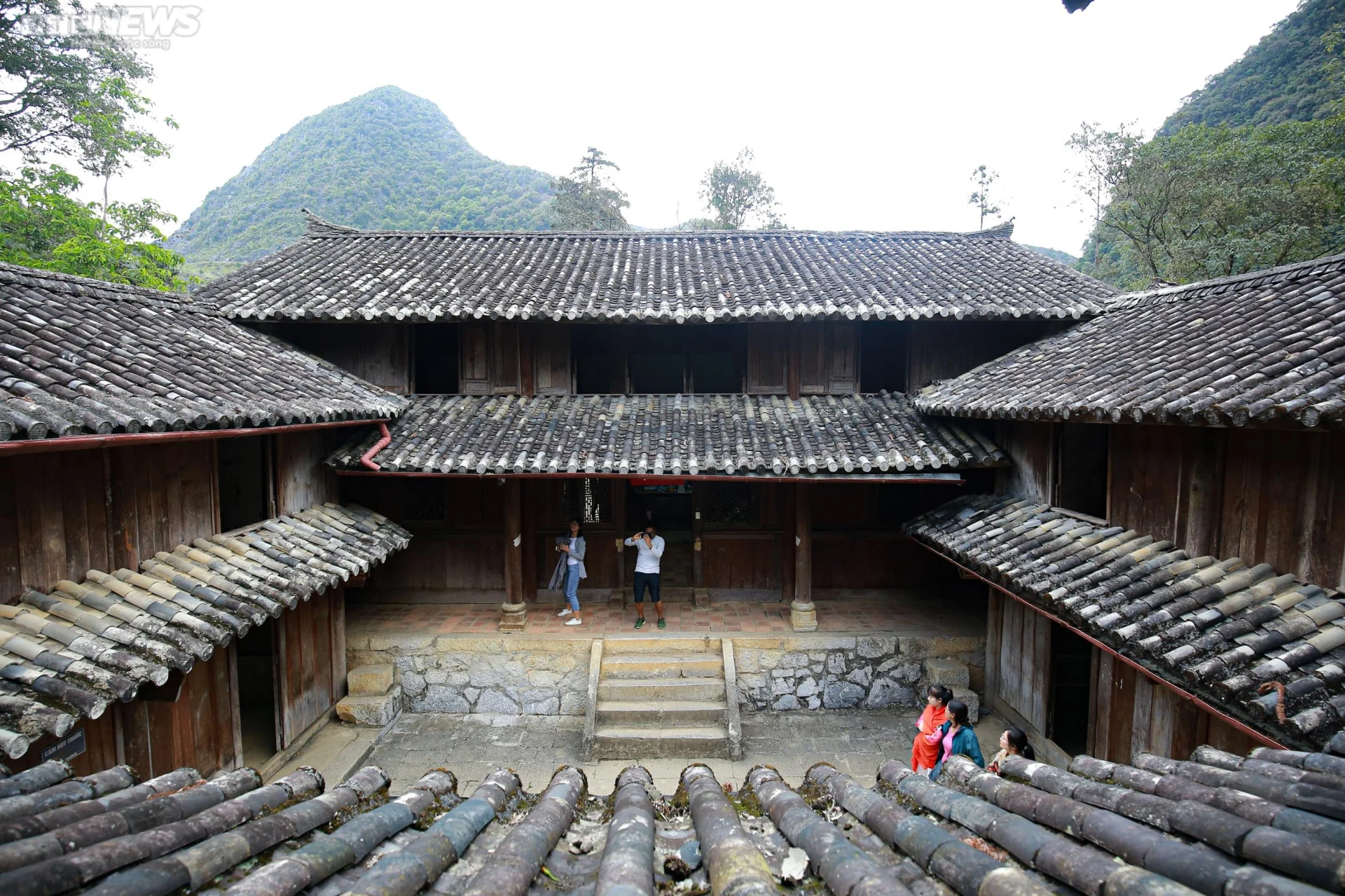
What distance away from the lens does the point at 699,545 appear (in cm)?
1188

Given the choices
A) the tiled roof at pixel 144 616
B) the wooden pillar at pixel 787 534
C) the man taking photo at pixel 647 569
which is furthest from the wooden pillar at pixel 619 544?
the tiled roof at pixel 144 616

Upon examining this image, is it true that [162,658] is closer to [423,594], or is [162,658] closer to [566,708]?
[566,708]

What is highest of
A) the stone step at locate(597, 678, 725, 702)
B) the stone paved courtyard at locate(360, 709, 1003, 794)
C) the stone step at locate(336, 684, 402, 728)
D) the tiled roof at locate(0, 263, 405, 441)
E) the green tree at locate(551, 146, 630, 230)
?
the green tree at locate(551, 146, 630, 230)

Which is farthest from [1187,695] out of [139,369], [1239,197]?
[1239,197]

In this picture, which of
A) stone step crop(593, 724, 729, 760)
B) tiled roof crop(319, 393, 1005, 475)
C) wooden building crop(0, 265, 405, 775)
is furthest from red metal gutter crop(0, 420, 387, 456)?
stone step crop(593, 724, 729, 760)

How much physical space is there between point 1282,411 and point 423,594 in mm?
12085

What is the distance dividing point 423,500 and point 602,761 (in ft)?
18.9

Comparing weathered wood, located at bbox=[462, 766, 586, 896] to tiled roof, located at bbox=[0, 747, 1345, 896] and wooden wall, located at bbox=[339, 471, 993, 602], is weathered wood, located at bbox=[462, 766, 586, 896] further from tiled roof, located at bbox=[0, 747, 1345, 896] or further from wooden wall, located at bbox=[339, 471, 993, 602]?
wooden wall, located at bbox=[339, 471, 993, 602]

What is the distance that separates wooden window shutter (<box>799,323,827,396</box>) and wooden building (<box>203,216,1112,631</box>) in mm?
29

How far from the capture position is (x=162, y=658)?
16.7ft

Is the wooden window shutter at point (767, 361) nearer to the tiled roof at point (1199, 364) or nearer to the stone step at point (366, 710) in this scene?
the tiled roof at point (1199, 364)

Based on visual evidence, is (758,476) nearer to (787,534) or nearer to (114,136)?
(787,534)

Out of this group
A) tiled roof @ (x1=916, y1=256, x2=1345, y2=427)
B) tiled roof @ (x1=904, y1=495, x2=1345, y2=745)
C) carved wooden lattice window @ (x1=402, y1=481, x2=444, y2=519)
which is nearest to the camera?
tiled roof @ (x1=904, y1=495, x2=1345, y2=745)

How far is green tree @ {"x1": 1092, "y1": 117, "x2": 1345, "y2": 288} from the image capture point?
19.0m
